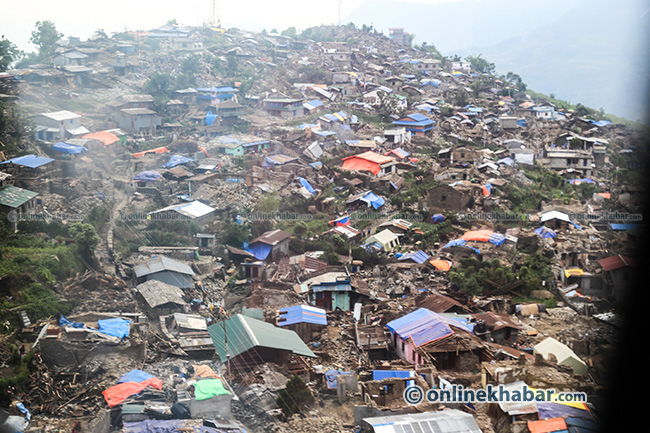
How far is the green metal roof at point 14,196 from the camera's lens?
527 inches

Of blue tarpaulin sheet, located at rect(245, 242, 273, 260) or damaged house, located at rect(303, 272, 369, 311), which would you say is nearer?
damaged house, located at rect(303, 272, 369, 311)

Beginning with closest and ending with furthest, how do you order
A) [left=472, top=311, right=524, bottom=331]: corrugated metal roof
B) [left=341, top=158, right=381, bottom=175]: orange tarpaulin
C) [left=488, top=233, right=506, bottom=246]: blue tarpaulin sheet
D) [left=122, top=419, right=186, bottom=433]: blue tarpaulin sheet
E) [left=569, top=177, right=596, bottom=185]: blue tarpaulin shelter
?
[left=122, top=419, right=186, bottom=433]: blue tarpaulin sheet
[left=472, top=311, right=524, bottom=331]: corrugated metal roof
[left=488, top=233, right=506, bottom=246]: blue tarpaulin sheet
[left=341, top=158, right=381, bottom=175]: orange tarpaulin
[left=569, top=177, right=596, bottom=185]: blue tarpaulin shelter

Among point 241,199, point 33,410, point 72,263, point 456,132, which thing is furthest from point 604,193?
point 33,410

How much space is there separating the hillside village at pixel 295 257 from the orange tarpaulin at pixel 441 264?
275mm

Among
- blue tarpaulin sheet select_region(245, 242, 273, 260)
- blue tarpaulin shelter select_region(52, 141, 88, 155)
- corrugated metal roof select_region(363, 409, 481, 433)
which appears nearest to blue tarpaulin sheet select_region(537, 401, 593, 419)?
corrugated metal roof select_region(363, 409, 481, 433)

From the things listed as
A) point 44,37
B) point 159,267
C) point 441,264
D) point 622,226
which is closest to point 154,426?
point 159,267

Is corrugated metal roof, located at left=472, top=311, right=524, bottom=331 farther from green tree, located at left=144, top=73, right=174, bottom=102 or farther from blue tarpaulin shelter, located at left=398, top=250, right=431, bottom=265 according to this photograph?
green tree, located at left=144, top=73, right=174, bottom=102

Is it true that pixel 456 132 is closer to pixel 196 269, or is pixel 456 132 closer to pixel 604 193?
pixel 604 193

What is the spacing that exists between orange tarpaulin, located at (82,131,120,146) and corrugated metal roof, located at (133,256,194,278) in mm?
9639

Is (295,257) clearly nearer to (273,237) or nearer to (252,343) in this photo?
(273,237)

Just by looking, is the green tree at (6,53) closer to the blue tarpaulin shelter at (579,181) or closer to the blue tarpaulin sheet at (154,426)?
the blue tarpaulin sheet at (154,426)

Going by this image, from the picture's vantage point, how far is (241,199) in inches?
661

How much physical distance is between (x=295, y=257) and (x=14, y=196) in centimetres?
705

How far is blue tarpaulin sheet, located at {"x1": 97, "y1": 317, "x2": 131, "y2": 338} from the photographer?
32.1ft
